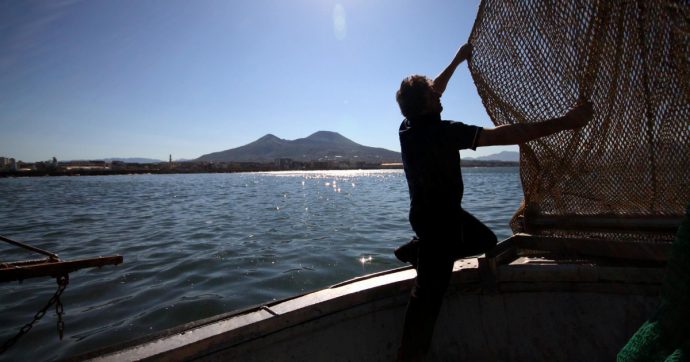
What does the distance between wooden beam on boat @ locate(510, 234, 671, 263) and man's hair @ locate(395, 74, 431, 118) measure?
1561 millimetres

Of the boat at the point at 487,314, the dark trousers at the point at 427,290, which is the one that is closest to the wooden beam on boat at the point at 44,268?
the boat at the point at 487,314

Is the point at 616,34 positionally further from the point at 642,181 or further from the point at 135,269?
the point at 135,269

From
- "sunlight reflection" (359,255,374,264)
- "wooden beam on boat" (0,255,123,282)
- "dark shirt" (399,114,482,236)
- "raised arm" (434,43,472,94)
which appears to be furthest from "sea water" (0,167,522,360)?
"raised arm" (434,43,472,94)

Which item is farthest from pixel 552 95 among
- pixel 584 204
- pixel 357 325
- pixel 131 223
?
pixel 131 223

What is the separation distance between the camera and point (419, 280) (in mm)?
2438

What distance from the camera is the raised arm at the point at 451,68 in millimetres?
3129

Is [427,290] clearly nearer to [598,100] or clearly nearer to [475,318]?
[475,318]

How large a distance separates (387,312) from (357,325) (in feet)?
0.84

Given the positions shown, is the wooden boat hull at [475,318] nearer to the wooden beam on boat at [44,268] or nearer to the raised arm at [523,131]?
the raised arm at [523,131]

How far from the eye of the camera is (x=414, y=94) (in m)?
2.43

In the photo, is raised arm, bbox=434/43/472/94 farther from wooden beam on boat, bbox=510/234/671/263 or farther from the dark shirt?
wooden beam on boat, bbox=510/234/671/263

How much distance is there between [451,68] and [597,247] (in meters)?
1.78

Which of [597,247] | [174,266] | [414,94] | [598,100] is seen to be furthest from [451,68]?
[174,266]

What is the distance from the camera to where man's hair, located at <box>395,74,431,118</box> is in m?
2.42
